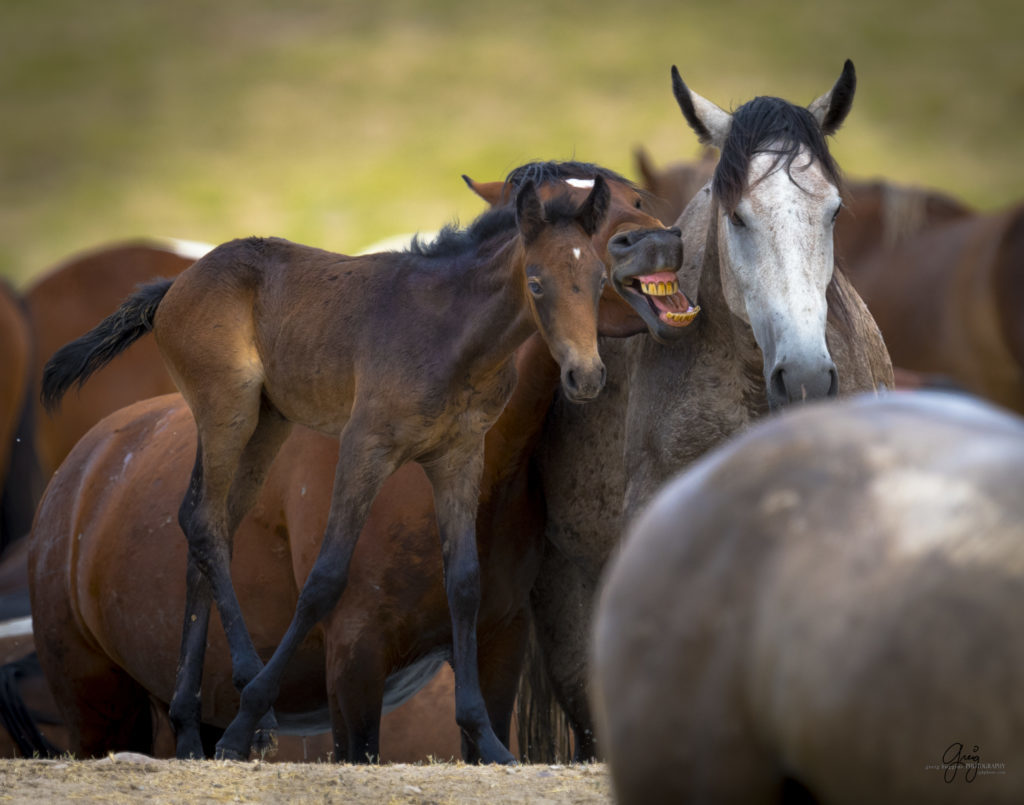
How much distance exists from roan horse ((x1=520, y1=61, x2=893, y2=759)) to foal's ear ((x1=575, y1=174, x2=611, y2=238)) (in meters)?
0.37

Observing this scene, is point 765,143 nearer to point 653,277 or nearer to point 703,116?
point 703,116

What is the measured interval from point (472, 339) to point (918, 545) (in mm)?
2236

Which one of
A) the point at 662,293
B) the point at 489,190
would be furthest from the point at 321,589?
the point at 489,190

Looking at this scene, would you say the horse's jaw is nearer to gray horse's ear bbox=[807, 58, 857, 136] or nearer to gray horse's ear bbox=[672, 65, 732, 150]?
gray horse's ear bbox=[672, 65, 732, 150]

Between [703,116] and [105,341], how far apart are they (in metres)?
1.94

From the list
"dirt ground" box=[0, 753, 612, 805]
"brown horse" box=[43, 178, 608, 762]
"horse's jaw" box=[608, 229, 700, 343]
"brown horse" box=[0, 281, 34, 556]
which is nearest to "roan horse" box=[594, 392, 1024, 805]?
"dirt ground" box=[0, 753, 612, 805]

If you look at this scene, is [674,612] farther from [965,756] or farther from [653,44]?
[653,44]

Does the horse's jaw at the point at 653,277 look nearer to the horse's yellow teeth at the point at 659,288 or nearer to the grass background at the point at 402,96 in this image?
the horse's yellow teeth at the point at 659,288

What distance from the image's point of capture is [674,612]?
65.9 inches

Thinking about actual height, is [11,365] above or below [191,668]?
above

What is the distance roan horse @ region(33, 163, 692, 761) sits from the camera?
4.20 metres

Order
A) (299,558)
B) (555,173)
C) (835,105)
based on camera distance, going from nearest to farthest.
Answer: (835,105) < (555,173) < (299,558)

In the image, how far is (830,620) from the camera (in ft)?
5.11

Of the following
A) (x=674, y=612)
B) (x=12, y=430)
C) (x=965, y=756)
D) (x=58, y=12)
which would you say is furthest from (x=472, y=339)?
(x=58, y=12)
